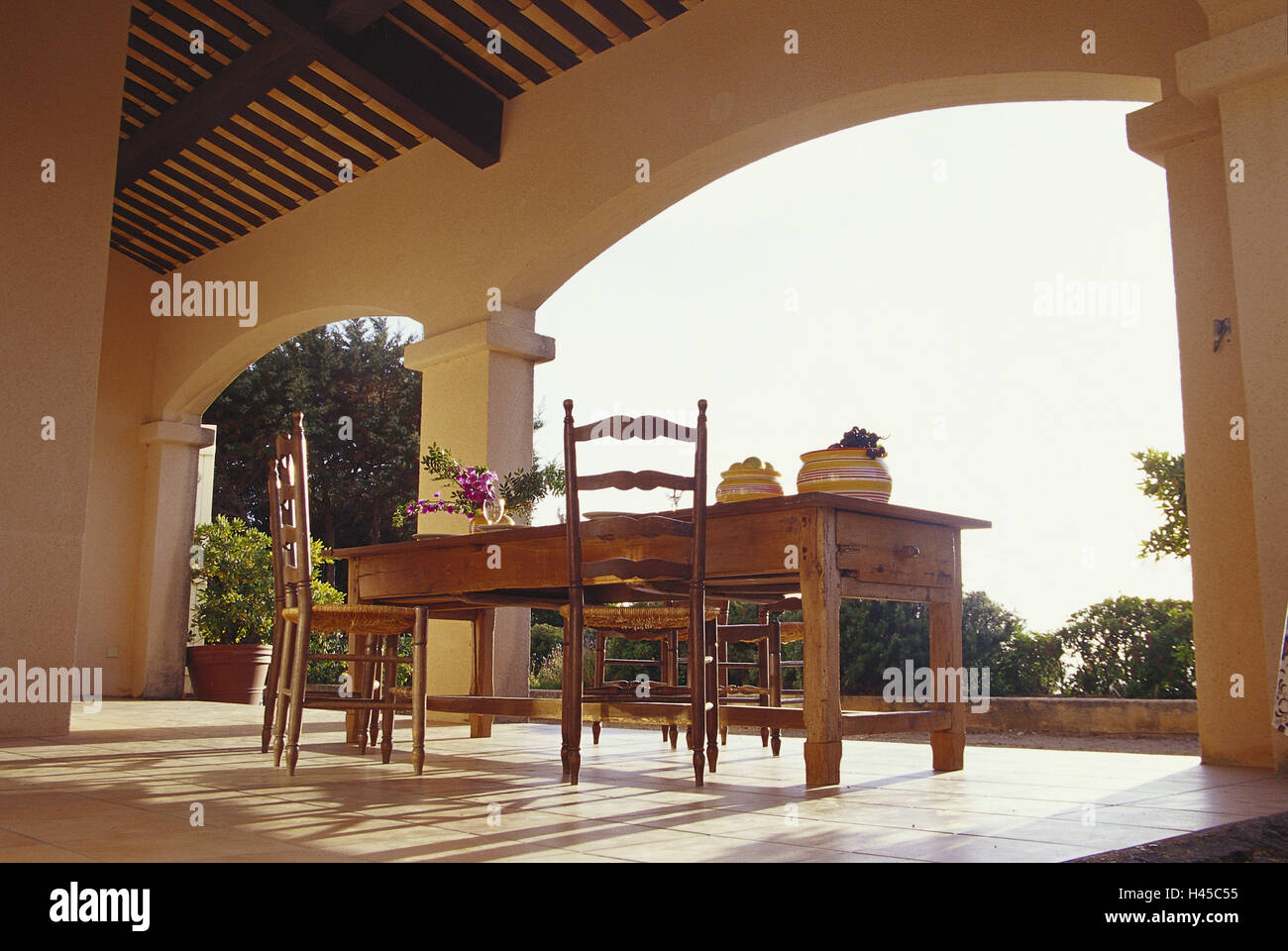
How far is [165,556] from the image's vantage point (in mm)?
9406

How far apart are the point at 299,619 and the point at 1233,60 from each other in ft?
12.3

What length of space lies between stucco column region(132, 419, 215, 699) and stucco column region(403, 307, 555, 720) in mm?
3620

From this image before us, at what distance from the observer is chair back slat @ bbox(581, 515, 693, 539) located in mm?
3375

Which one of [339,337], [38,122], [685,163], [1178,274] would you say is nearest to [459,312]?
[685,163]

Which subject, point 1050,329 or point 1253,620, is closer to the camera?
point 1253,620

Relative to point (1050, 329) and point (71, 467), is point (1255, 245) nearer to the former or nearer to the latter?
point (1050, 329)

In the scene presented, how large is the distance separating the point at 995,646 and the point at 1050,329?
2.43 metres

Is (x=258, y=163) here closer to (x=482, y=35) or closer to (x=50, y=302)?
(x=482, y=35)

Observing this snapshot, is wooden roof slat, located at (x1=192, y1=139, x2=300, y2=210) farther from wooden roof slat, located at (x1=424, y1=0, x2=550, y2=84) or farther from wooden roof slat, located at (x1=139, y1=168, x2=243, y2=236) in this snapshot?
wooden roof slat, located at (x1=424, y1=0, x2=550, y2=84)

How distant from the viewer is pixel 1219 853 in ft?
6.93

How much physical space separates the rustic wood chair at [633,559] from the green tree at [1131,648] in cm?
428

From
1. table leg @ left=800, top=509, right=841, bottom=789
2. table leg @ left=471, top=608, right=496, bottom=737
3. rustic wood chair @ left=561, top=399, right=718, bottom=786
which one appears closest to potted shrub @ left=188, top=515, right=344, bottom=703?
table leg @ left=471, top=608, right=496, bottom=737

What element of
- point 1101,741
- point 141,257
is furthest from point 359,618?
point 141,257

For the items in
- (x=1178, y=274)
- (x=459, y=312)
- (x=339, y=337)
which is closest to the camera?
(x=1178, y=274)
